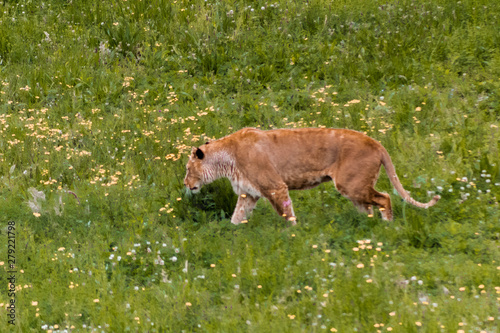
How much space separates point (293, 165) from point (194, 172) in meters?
1.22

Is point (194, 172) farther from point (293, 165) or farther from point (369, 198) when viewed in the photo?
point (369, 198)

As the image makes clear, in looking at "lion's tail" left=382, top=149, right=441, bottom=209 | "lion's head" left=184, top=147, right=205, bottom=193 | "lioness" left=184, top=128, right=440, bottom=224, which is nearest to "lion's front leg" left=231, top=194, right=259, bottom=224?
"lioness" left=184, top=128, right=440, bottom=224

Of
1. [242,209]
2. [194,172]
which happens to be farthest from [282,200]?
[194,172]

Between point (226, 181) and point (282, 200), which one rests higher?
point (282, 200)

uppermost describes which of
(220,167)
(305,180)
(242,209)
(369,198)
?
(220,167)

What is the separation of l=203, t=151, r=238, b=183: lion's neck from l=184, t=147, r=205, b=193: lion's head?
76 mm

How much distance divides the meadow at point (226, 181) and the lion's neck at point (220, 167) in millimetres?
369

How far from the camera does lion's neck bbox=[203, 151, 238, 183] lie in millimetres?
6723

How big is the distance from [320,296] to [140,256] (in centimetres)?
210

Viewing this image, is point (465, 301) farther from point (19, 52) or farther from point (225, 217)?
point (19, 52)

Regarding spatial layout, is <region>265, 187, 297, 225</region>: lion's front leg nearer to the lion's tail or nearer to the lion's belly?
the lion's belly

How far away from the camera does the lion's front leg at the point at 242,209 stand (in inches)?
265

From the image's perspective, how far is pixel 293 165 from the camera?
6.49 m

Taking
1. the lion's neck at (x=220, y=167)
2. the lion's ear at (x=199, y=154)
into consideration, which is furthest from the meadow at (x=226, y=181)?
the lion's ear at (x=199, y=154)
